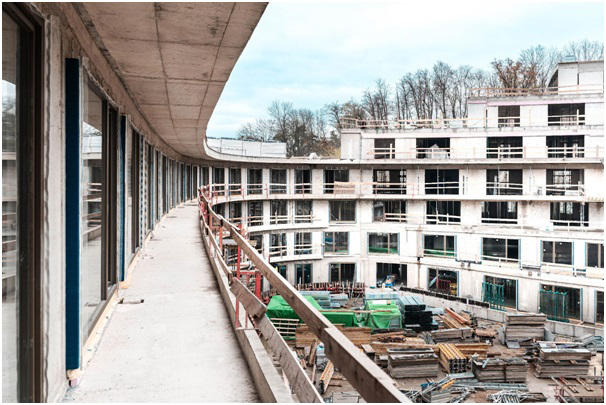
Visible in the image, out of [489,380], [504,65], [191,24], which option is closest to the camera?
[191,24]

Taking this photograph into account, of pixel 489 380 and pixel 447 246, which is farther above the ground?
pixel 447 246

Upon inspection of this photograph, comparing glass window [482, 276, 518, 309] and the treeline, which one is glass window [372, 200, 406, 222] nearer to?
glass window [482, 276, 518, 309]

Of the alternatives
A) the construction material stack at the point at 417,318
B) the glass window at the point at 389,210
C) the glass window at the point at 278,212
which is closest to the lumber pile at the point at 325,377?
the construction material stack at the point at 417,318

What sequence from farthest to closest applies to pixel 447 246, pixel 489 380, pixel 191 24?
pixel 447 246 < pixel 489 380 < pixel 191 24

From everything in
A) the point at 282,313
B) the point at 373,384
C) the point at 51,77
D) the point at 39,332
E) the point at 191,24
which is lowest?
the point at 282,313

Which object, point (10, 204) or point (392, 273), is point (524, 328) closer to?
point (392, 273)

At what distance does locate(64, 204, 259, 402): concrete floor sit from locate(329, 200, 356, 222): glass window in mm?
32367

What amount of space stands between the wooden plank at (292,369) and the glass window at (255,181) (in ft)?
123

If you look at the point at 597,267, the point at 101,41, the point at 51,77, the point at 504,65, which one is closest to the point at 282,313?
the point at 101,41

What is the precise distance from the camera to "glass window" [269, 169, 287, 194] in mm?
42934

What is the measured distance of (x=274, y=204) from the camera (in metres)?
41.7

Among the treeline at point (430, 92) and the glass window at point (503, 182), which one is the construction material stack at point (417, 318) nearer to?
the glass window at point (503, 182)

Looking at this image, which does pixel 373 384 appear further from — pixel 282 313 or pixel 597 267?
pixel 597 267

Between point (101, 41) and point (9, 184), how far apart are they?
131 inches
